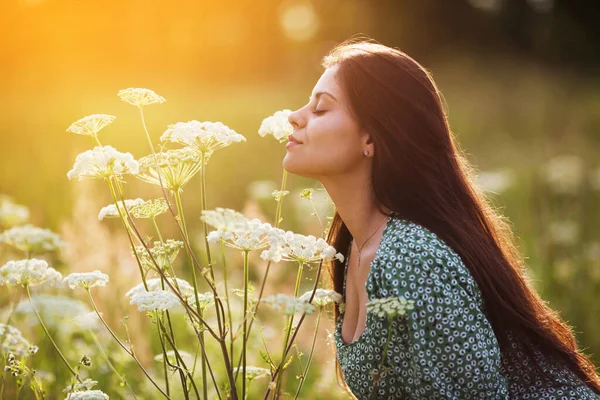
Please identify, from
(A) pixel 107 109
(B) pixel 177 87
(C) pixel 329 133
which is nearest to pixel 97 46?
(B) pixel 177 87

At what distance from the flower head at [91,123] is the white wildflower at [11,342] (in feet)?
1.99

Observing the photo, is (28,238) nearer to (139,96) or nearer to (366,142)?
(139,96)

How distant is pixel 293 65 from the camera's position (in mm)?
15172

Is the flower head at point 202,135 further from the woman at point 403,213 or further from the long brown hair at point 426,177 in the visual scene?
the long brown hair at point 426,177

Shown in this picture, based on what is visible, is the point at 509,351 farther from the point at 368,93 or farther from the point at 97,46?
the point at 97,46

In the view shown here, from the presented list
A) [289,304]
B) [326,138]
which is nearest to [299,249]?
[289,304]

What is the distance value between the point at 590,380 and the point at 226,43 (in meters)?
13.9

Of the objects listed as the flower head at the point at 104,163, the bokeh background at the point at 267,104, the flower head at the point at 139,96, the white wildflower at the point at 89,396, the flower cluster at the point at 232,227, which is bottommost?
the bokeh background at the point at 267,104

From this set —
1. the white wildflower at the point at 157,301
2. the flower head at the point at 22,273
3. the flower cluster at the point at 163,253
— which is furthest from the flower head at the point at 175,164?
the flower head at the point at 22,273

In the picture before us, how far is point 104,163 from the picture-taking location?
208 cm

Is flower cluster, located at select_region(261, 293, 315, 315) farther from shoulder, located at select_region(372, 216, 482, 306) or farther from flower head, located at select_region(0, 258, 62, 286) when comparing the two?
flower head, located at select_region(0, 258, 62, 286)

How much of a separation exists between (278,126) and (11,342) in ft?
3.69

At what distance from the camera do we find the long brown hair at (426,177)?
99.6 inches

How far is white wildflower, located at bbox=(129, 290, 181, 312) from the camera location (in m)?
1.99
